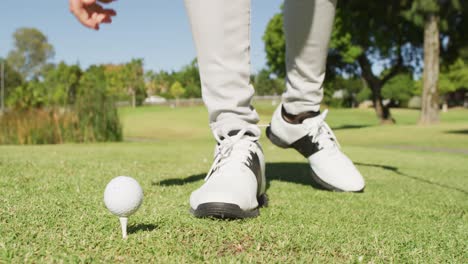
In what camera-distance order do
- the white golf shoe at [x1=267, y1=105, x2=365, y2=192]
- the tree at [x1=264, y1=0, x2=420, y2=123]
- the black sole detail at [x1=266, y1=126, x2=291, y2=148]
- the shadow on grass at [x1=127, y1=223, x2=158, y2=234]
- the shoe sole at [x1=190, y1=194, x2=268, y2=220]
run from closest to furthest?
1. the shadow on grass at [x1=127, y1=223, x2=158, y2=234]
2. the shoe sole at [x1=190, y1=194, x2=268, y2=220]
3. the white golf shoe at [x1=267, y1=105, x2=365, y2=192]
4. the black sole detail at [x1=266, y1=126, x2=291, y2=148]
5. the tree at [x1=264, y1=0, x2=420, y2=123]

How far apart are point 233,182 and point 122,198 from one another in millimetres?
642

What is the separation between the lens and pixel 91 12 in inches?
84.7

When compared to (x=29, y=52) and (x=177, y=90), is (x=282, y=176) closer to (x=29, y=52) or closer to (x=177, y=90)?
(x=177, y=90)

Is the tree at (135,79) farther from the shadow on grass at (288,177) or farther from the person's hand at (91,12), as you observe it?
the person's hand at (91,12)

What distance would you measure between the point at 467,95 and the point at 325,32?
67645mm

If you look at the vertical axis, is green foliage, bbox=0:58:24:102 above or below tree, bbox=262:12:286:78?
below

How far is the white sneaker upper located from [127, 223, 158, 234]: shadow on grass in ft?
0.82

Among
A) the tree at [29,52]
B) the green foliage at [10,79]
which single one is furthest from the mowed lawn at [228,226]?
the tree at [29,52]

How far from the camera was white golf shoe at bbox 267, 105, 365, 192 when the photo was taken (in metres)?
2.64

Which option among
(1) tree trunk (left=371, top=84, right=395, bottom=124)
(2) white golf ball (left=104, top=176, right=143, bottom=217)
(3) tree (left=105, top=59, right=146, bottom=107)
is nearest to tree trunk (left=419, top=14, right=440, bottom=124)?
(1) tree trunk (left=371, top=84, right=395, bottom=124)

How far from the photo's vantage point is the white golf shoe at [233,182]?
5.71 feet

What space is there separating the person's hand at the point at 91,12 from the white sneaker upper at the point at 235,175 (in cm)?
73

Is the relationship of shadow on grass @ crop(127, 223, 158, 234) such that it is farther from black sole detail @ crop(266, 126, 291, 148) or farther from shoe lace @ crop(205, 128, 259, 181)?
black sole detail @ crop(266, 126, 291, 148)

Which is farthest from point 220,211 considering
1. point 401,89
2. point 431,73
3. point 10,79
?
point 10,79
